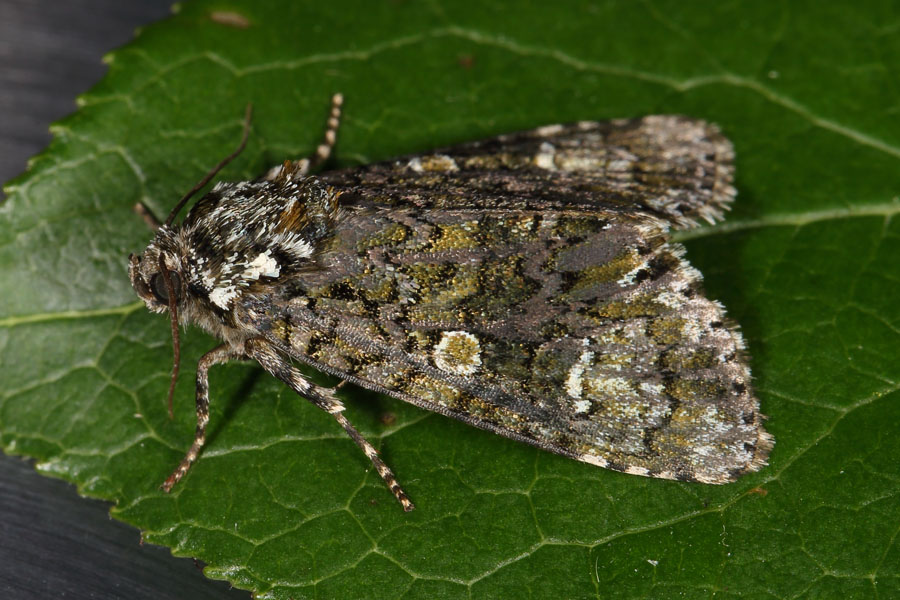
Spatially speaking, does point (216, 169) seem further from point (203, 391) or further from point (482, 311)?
point (482, 311)

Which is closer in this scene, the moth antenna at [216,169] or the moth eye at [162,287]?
the moth eye at [162,287]

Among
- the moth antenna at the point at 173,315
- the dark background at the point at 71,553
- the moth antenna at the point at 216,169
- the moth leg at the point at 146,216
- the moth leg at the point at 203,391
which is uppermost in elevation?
the moth antenna at the point at 216,169

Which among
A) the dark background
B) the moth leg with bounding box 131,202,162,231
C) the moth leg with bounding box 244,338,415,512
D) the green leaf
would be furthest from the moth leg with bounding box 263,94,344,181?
the dark background

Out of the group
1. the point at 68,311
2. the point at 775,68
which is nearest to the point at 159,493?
the point at 68,311

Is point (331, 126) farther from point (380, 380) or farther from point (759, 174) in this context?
point (759, 174)

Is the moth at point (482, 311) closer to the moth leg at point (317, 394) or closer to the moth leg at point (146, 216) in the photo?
the moth leg at point (317, 394)

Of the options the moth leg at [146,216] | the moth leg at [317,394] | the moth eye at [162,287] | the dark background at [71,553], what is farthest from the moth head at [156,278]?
the dark background at [71,553]

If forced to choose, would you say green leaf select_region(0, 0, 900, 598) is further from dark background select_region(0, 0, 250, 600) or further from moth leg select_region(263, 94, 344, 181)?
dark background select_region(0, 0, 250, 600)

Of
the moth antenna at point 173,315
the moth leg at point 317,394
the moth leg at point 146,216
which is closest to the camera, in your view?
the moth leg at point 317,394
